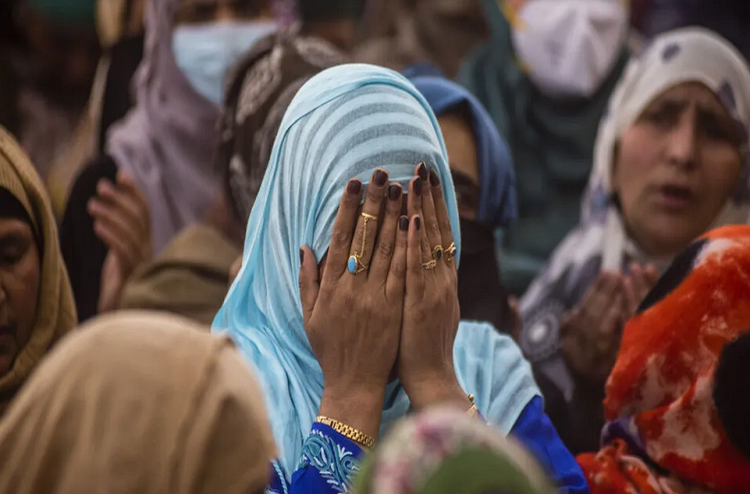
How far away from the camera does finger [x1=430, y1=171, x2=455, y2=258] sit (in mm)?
2047

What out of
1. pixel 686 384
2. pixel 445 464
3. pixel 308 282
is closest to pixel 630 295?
pixel 686 384

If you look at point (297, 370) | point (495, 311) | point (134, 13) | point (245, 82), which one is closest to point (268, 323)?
point (297, 370)

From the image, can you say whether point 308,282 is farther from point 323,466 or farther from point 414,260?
point 323,466

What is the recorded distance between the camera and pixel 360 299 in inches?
78.5

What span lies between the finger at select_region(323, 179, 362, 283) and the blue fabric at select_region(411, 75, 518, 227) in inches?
33.5

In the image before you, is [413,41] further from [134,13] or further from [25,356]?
[25,356]

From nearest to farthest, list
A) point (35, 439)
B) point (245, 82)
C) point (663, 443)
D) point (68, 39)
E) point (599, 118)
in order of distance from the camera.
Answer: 1. point (35, 439)
2. point (663, 443)
3. point (245, 82)
4. point (599, 118)
5. point (68, 39)

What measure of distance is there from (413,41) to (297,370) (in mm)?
3662

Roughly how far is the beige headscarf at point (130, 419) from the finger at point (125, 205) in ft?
7.64

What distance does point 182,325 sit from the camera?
1411mm

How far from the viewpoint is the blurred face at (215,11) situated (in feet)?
14.1

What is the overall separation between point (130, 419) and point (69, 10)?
192 inches

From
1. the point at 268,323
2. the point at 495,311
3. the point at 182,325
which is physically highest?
the point at 182,325

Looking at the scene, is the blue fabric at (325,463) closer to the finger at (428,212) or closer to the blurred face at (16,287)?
the finger at (428,212)
